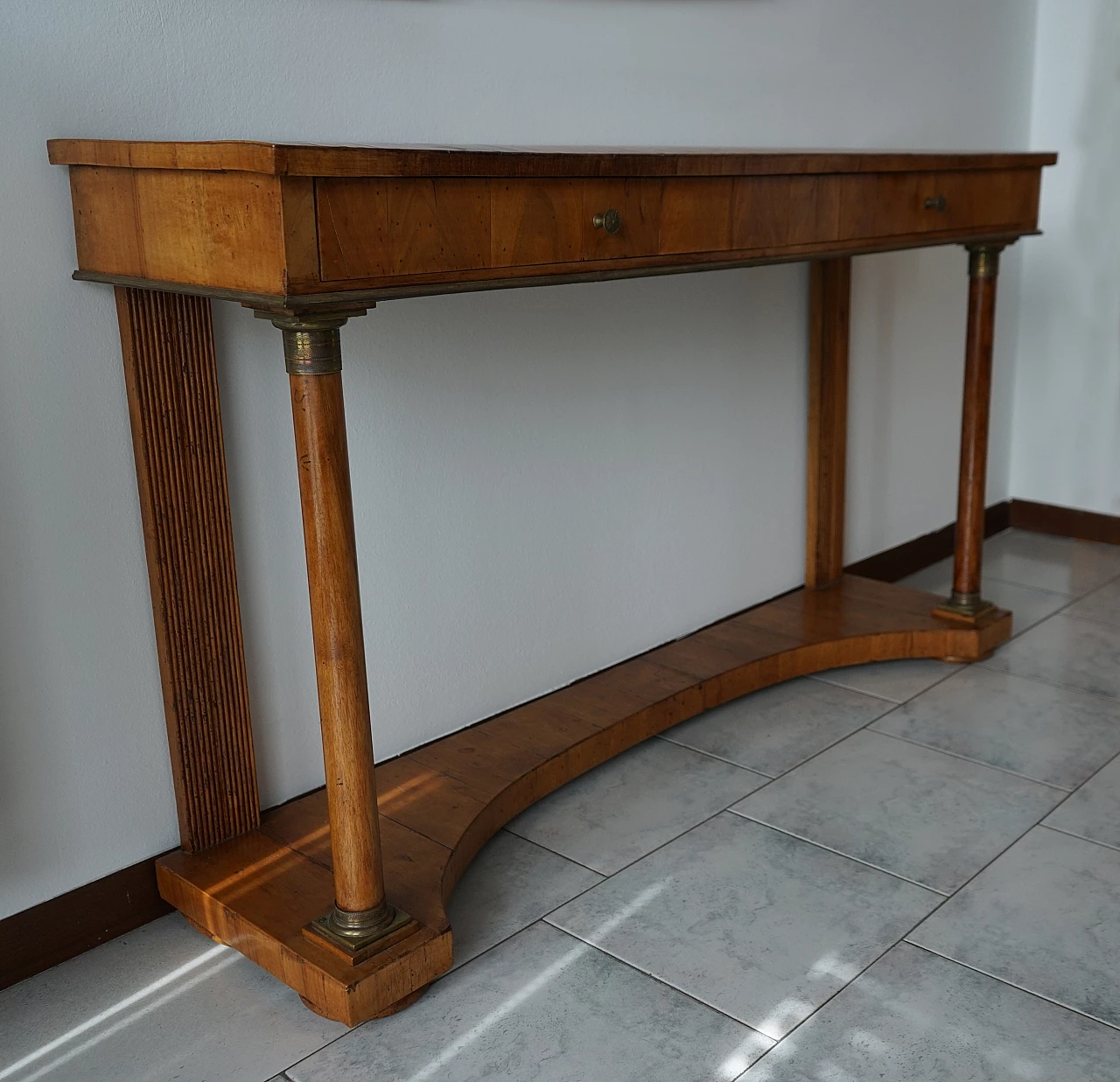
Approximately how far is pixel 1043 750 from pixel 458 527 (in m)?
1.28

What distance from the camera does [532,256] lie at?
5.90 feet

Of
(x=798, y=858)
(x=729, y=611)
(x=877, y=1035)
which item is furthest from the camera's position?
(x=729, y=611)

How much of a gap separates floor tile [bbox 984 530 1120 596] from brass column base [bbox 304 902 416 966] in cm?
243

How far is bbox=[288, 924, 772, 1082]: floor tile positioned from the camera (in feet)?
5.74

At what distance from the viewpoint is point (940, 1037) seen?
179cm

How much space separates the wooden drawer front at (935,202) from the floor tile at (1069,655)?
3.35ft

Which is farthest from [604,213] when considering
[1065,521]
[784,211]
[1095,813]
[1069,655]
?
[1065,521]

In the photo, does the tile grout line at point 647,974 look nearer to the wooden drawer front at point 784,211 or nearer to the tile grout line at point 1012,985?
the tile grout line at point 1012,985

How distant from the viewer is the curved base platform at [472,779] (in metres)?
1.89

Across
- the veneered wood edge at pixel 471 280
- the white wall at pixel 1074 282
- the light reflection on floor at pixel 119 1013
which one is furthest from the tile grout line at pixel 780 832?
the white wall at pixel 1074 282

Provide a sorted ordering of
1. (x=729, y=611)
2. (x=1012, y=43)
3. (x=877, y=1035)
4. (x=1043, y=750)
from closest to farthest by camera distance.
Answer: (x=877, y=1035) < (x=1043, y=750) < (x=729, y=611) < (x=1012, y=43)

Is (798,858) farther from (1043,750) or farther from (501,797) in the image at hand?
(1043,750)

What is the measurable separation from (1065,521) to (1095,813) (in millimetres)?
1994

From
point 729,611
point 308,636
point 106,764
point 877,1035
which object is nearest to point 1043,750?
point 729,611
